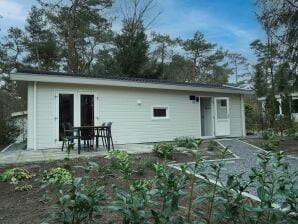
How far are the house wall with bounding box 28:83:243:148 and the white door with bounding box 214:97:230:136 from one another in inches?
16.0

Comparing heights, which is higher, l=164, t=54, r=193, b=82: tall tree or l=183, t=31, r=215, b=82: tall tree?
l=183, t=31, r=215, b=82: tall tree

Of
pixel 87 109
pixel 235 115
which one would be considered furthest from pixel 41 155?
pixel 235 115

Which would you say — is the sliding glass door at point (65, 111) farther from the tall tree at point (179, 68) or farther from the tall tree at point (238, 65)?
the tall tree at point (238, 65)

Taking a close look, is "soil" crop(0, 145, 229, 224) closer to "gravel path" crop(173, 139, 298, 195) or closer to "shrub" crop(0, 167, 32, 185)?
"shrub" crop(0, 167, 32, 185)

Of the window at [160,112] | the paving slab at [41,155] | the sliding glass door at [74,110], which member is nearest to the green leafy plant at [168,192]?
the paving slab at [41,155]

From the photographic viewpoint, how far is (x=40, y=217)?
3600 millimetres

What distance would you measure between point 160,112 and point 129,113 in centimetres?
154

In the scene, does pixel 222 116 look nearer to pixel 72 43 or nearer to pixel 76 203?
pixel 76 203

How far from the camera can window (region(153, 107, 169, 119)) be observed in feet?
42.2

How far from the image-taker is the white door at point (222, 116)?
569 inches

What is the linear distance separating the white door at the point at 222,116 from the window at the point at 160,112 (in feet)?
8.97

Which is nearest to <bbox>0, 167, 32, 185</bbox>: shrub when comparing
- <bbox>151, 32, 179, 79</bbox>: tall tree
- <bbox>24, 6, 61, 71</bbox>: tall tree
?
<bbox>24, 6, 61, 71</bbox>: tall tree

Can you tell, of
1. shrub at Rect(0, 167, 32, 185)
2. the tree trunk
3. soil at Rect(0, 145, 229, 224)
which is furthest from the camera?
the tree trunk

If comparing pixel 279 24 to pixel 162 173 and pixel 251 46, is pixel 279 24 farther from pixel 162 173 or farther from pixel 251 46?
pixel 251 46
